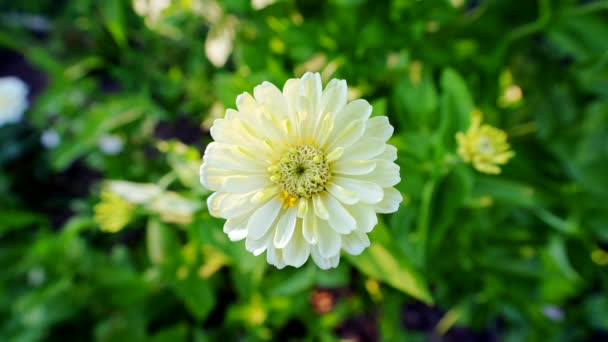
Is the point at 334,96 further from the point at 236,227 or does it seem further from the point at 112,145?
the point at 112,145

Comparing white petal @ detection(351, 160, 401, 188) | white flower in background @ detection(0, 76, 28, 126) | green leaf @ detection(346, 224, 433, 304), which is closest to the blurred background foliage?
green leaf @ detection(346, 224, 433, 304)

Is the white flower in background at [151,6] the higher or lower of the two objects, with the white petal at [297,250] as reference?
higher

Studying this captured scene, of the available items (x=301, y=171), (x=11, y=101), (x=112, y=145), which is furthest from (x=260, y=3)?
(x=11, y=101)

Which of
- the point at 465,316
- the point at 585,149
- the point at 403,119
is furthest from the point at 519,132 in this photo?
the point at 465,316

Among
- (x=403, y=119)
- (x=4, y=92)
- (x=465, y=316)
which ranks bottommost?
(x=465, y=316)

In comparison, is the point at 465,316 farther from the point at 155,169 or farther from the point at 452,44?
the point at 155,169

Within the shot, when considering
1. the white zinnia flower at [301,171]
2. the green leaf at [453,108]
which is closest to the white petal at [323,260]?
the white zinnia flower at [301,171]

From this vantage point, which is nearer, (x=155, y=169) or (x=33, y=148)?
(x=155, y=169)

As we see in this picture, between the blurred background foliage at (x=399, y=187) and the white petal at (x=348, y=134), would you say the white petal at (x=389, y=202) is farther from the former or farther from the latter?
the blurred background foliage at (x=399, y=187)
